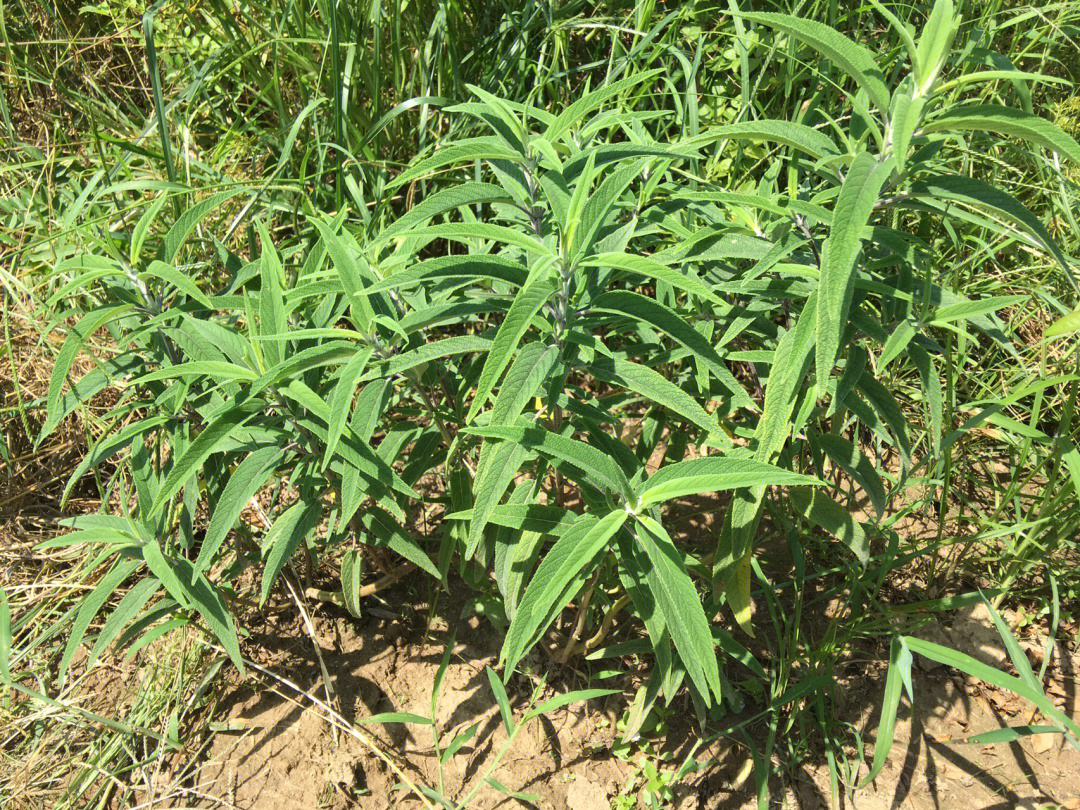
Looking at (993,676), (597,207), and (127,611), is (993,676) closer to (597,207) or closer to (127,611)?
(597,207)

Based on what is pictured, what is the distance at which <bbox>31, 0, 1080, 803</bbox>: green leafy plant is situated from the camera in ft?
4.64

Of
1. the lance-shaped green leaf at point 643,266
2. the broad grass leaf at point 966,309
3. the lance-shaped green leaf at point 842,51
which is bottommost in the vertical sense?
the broad grass leaf at point 966,309

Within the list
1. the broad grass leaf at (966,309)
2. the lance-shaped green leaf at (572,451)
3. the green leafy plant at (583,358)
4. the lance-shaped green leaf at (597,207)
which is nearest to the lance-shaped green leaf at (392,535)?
the green leafy plant at (583,358)

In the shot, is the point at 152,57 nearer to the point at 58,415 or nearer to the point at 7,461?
the point at 58,415

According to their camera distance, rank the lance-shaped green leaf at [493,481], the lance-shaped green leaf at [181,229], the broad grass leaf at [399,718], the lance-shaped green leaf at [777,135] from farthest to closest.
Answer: the broad grass leaf at [399,718]
the lance-shaped green leaf at [181,229]
the lance-shaped green leaf at [493,481]
the lance-shaped green leaf at [777,135]

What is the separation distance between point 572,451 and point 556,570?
21 cm

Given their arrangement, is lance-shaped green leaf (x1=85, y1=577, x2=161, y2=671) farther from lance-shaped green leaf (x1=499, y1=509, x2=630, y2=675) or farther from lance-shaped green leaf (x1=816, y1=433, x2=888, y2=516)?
lance-shaped green leaf (x1=816, y1=433, x2=888, y2=516)

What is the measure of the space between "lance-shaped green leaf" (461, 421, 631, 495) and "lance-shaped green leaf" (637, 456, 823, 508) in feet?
0.21

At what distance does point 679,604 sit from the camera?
4.72 ft

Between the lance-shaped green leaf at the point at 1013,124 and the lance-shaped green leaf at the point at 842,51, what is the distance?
0.37 ft

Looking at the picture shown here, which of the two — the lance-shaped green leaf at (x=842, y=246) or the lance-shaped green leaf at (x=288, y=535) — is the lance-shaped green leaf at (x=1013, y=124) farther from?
the lance-shaped green leaf at (x=288, y=535)

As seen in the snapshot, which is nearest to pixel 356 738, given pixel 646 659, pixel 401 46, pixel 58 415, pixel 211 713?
pixel 211 713

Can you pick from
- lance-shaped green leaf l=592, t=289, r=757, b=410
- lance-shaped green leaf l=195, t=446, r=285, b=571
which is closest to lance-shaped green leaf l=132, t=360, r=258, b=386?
lance-shaped green leaf l=195, t=446, r=285, b=571

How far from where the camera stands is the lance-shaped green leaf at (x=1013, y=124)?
1.22m
